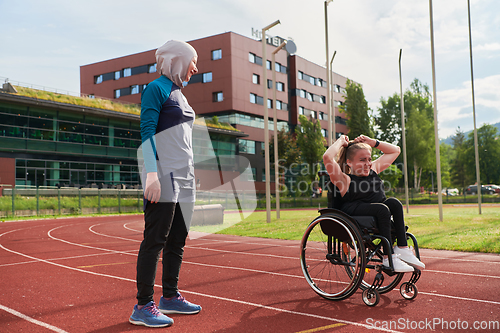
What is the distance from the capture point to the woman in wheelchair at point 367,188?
3924 millimetres

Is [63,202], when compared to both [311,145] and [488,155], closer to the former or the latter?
[311,145]

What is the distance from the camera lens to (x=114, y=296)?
15.1 ft

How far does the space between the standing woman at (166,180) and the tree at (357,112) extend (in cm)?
4485

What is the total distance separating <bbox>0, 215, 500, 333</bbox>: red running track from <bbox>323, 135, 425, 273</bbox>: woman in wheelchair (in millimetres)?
530

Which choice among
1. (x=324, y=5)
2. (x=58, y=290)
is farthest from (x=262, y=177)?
(x=58, y=290)

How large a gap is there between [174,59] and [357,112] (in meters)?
45.6

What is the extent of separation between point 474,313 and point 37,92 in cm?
3343

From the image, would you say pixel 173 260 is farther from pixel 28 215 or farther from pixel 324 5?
pixel 28 215

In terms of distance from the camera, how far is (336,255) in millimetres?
4320

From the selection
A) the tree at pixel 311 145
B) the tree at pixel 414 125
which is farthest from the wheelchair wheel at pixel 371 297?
the tree at pixel 414 125

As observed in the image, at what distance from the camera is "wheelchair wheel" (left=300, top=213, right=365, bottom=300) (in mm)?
3834

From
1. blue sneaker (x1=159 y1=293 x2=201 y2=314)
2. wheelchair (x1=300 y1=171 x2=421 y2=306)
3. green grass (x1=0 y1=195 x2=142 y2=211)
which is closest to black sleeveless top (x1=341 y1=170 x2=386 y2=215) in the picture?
wheelchair (x1=300 y1=171 x2=421 y2=306)

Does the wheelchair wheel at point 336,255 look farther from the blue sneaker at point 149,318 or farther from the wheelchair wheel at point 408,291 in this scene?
the blue sneaker at point 149,318

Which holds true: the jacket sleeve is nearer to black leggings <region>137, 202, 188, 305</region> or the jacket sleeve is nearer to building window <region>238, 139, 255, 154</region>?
black leggings <region>137, 202, 188, 305</region>
